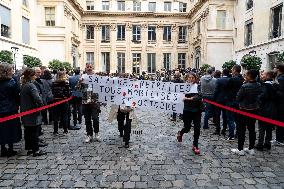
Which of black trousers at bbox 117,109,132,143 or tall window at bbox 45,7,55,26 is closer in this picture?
black trousers at bbox 117,109,132,143

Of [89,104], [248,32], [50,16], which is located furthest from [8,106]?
[50,16]

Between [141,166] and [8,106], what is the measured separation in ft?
11.2

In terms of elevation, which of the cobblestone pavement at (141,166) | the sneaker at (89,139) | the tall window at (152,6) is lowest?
the cobblestone pavement at (141,166)

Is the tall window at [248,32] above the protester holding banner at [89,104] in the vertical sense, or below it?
above

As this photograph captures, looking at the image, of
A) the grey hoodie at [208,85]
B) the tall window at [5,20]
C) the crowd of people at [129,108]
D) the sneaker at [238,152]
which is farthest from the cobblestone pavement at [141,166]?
the tall window at [5,20]

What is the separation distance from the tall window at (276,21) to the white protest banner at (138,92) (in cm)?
1843

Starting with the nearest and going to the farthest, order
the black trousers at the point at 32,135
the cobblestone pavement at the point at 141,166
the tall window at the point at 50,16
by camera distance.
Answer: the cobblestone pavement at the point at 141,166, the black trousers at the point at 32,135, the tall window at the point at 50,16

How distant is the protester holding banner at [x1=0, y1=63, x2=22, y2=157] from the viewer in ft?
22.4

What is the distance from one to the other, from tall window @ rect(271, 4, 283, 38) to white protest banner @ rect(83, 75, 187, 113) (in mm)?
18434

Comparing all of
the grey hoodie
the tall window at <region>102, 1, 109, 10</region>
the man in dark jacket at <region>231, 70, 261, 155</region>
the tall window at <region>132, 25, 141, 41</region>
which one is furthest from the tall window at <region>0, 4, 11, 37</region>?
the tall window at <region>132, 25, 141, 41</region>

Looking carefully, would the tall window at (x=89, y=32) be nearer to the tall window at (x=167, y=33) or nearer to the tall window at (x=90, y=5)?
the tall window at (x=90, y=5)

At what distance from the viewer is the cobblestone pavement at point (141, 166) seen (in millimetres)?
5484

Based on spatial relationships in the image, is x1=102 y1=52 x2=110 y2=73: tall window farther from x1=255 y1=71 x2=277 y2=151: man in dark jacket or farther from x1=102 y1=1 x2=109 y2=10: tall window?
x1=255 y1=71 x2=277 y2=151: man in dark jacket

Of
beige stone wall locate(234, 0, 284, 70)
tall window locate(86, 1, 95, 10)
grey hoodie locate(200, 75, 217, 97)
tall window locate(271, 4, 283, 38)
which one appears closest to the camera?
grey hoodie locate(200, 75, 217, 97)
